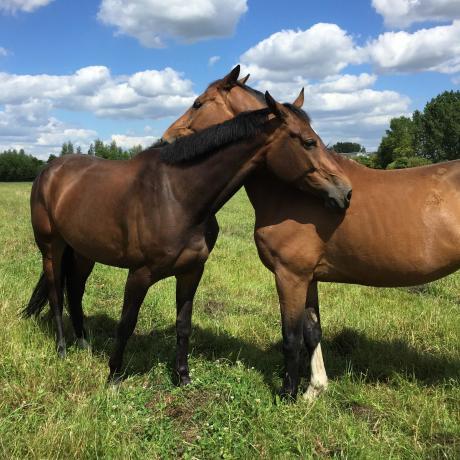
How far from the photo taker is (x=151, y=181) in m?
3.75

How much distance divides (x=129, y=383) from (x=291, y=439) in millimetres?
1636

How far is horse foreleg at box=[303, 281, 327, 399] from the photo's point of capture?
12.6 feet

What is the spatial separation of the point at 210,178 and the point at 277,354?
216 centimetres

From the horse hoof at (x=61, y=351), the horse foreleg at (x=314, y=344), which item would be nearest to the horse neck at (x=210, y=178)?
the horse foreleg at (x=314, y=344)

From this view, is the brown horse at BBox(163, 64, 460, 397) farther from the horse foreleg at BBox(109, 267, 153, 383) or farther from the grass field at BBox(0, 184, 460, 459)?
the horse foreleg at BBox(109, 267, 153, 383)

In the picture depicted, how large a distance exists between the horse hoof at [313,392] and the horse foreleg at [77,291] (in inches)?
95.9

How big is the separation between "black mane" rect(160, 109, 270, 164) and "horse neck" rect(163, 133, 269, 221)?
0.19 feet

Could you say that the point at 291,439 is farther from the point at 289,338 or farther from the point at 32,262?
the point at 32,262

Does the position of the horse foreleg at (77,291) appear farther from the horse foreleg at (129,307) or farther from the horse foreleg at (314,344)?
the horse foreleg at (314,344)

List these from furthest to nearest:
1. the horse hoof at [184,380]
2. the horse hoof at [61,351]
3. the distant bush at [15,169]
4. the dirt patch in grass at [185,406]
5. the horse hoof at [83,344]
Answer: the distant bush at [15,169] → the horse hoof at [83,344] → the horse hoof at [61,351] → the horse hoof at [184,380] → the dirt patch in grass at [185,406]

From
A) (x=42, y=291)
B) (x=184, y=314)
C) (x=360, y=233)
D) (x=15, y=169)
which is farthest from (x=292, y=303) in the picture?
(x=15, y=169)

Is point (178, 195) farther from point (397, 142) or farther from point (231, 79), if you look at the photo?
point (397, 142)

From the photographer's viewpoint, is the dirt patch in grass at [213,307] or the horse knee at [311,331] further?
the dirt patch in grass at [213,307]

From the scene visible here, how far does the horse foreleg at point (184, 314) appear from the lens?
402 centimetres
